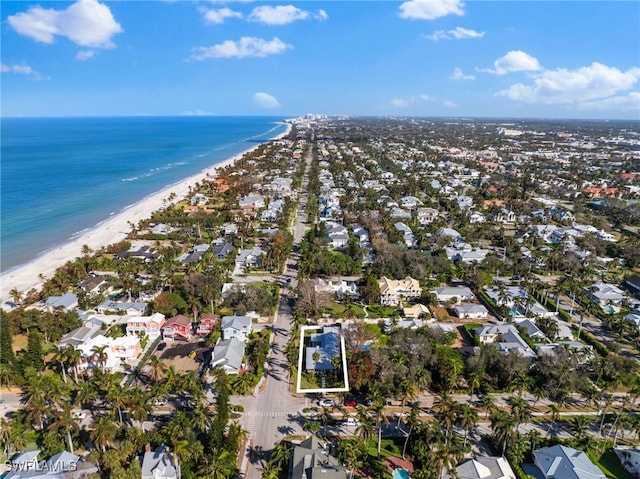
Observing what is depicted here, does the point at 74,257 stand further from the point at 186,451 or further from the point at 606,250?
the point at 606,250

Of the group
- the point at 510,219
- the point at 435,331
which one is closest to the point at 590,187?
the point at 510,219

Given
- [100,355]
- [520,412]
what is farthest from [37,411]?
[520,412]

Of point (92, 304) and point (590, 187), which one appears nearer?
point (92, 304)

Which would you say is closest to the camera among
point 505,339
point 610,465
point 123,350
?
point 610,465

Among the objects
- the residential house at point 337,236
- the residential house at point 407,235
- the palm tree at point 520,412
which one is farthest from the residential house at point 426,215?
the palm tree at point 520,412

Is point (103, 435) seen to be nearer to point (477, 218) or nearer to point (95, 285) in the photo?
point (95, 285)

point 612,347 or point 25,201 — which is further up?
point 25,201

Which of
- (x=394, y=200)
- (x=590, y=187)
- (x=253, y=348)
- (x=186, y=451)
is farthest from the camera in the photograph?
(x=590, y=187)
